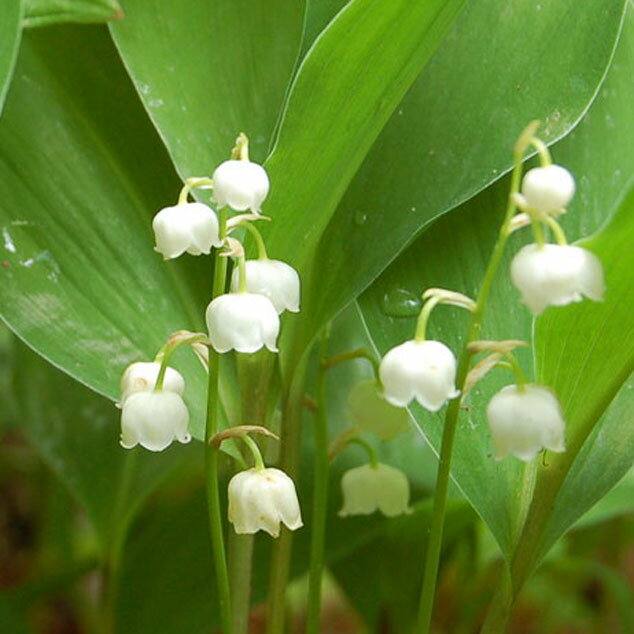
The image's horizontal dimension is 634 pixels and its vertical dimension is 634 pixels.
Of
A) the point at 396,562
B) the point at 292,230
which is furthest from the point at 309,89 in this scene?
the point at 396,562

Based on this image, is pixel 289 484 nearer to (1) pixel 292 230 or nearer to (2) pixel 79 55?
(1) pixel 292 230

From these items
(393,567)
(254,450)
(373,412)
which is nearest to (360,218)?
(373,412)

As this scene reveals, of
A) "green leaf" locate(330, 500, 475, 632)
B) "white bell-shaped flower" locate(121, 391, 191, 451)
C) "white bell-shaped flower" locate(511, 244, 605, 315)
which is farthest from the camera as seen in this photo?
"green leaf" locate(330, 500, 475, 632)

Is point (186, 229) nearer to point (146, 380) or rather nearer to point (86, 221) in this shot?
point (146, 380)

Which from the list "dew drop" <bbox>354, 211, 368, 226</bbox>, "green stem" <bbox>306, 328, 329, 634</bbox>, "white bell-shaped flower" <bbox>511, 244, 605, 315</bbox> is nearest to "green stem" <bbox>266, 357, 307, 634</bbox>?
"green stem" <bbox>306, 328, 329, 634</bbox>

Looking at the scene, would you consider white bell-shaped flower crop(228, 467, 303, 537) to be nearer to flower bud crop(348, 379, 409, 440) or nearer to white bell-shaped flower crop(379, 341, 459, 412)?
white bell-shaped flower crop(379, 341, 459, 412)

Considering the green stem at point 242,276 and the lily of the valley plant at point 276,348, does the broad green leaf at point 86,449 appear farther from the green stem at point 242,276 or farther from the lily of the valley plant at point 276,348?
the green stem at point 242,276

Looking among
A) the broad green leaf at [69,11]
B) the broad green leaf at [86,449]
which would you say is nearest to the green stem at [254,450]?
the broad green leaf at [69,11]
